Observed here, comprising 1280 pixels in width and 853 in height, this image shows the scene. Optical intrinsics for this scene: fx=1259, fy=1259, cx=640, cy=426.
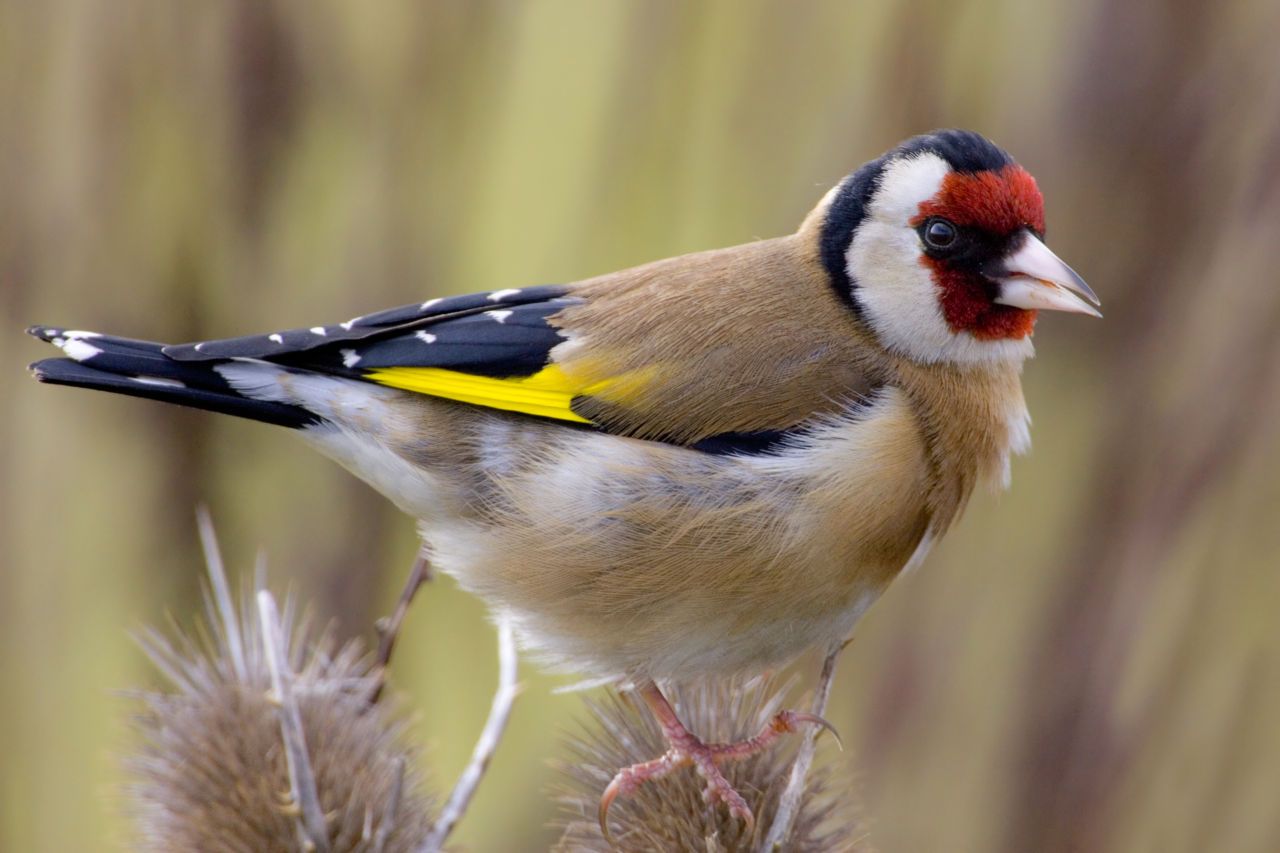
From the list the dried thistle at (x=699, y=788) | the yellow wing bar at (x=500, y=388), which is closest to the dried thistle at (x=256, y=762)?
the dried thistle at (x=699, y=788)

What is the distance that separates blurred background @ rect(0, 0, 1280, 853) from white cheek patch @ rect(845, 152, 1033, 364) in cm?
73

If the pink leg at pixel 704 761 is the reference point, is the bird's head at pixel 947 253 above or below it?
above

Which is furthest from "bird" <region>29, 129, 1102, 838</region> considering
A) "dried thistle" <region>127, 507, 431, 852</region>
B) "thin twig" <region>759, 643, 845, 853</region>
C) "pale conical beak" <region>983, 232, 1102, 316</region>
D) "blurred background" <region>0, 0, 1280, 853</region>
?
"blurred background" <region>0, 0, 1280, 853</region>

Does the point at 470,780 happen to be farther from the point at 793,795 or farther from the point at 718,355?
the point at 718,355

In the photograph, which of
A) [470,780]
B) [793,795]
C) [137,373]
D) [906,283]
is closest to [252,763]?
[470,780]

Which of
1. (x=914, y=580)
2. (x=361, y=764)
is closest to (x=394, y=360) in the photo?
(x=361, y=764)

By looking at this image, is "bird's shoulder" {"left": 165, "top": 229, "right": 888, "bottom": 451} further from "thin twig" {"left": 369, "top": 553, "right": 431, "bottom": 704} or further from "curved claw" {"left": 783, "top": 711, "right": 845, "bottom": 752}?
"curved claw" {"left": 783, "top": 711, "right": 845, "bottom": 752}

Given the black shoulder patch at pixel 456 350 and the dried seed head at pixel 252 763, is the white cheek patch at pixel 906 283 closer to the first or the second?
the black shoulder patch at pixel 456 350

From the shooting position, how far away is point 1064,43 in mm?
2443

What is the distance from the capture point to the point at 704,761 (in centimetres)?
166

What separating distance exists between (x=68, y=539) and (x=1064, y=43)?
253 centimetres

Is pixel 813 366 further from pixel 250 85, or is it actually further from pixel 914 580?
pixel 250 85

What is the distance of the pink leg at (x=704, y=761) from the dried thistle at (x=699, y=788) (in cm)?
2

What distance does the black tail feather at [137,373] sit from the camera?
1.66 meters
